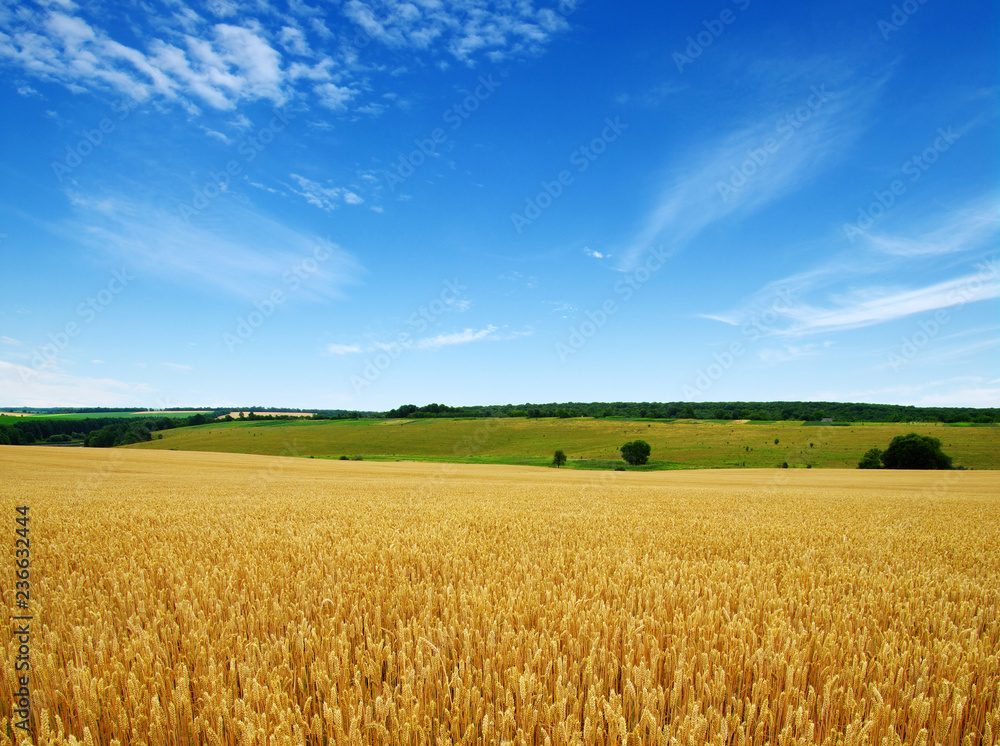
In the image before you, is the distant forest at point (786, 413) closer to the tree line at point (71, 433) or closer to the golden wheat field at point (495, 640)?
the tree line at point (71, 433)

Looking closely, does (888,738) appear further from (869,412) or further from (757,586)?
(869,412)

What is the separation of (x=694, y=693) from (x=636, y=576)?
199 cm

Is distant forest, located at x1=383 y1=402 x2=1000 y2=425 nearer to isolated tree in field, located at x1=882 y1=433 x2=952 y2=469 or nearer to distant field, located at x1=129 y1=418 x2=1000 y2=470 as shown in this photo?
distant field, located at x1=129 y1=418 x2=1000 y2=470

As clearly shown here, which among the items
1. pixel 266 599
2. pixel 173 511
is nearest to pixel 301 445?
pixel 173 511

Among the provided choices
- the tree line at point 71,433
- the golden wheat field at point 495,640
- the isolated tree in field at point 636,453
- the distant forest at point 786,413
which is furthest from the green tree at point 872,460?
the tree line at point 71,433

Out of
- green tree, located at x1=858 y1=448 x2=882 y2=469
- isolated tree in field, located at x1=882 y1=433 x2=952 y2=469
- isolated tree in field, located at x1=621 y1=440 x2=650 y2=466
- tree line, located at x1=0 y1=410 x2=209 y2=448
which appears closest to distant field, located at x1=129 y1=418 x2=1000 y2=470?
isolated tree in field, located at x1=621 y1=440 x2=650 y2=466

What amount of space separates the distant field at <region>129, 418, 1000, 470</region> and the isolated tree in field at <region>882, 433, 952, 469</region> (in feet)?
14.7

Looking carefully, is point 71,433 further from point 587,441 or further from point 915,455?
point 915,455

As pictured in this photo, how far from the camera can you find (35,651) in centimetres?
268

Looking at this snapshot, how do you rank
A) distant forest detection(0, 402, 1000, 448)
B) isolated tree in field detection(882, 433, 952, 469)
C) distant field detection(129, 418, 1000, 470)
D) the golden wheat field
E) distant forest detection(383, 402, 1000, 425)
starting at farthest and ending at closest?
1. distant forest detection(383, 402, 1000, 425)
2. distant forest detection(0, 402, 1000, 448)
3. distant field detection(129, 418, 1000, 470)
4. isolated tree in field detection(882, 433, 952, 469)
5. the golden wheat field

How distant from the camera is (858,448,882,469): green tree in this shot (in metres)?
64.0

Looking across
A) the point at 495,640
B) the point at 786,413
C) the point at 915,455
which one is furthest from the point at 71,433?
the point at 786,413

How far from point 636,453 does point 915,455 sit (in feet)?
116

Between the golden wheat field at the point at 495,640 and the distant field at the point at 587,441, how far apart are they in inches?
2284
